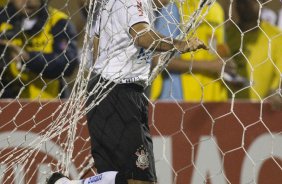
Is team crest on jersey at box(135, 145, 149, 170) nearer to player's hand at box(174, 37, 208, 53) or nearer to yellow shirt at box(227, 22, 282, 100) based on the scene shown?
player's hand at box(174, 37, 208, 53)

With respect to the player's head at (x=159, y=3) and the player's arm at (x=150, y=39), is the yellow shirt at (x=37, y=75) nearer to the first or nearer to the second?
the player's head at (x=159, y=3)

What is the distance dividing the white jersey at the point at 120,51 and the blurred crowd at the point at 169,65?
699 mm

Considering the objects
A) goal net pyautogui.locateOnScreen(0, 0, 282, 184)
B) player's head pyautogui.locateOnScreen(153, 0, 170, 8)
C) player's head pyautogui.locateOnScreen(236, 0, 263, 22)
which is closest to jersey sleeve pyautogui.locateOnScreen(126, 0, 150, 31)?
player's head pyautogui.locateOnScreen(153, 0, 170, 8)

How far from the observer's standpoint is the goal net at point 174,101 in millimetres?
3404

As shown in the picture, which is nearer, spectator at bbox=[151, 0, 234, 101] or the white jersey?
the white jersey

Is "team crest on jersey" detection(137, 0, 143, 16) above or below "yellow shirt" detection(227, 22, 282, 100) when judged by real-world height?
above

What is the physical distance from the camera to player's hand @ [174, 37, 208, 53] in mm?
2539

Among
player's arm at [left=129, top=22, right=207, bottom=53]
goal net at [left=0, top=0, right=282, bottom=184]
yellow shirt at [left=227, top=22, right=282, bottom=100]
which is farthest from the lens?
yellow shirt at [left=227, top=22, right=282, bottom=100]

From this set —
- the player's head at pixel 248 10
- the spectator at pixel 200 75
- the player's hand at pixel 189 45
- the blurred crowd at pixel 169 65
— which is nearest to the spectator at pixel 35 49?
the blurred crowd at pixel 169 65

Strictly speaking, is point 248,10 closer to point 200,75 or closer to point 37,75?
point 200,75

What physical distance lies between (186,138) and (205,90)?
0.78ft

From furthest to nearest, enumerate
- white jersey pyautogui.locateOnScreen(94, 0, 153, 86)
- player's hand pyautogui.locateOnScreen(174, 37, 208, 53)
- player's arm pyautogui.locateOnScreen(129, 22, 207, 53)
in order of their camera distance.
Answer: white jersey pyautogui.locateOnScreen(94, 0, 153, 86)
player's arm pyautogui.locateOnScreen(129, 22, 207, 53)
player's hand pyautogui.locateOnScreen(174, 37, 208, 53)

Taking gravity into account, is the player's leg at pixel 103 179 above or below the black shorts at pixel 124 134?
below

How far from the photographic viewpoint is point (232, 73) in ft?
11.9
